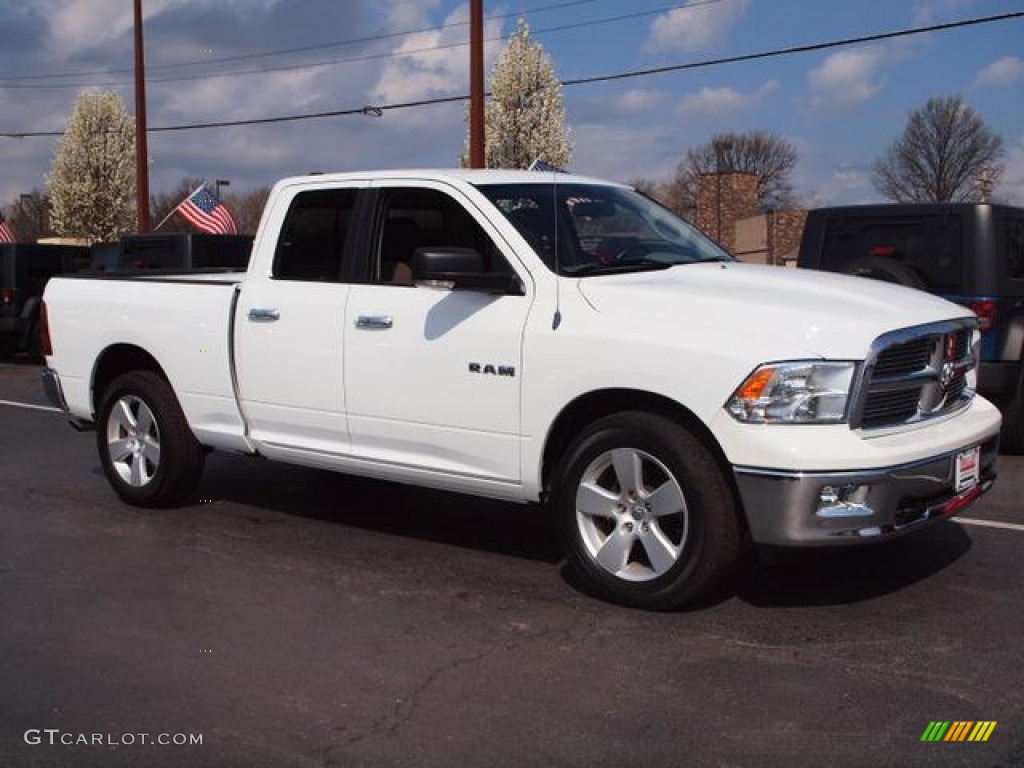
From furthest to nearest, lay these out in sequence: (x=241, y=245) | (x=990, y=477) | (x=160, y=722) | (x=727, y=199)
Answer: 1. (x=727, y=199)
2. (x=241, y=245)
3. (x=990, y=477)
4. (x=160, y=722)

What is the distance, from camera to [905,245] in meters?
8.23

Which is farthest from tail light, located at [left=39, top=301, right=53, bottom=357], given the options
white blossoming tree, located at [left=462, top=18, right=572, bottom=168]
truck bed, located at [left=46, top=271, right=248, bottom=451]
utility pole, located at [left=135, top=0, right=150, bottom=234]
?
white blossoming tree, located at [left=462, top=18, right=572, bottom=168]

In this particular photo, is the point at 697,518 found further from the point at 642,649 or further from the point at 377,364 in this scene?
the point at 377,364

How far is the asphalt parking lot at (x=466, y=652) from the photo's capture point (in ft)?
11.2

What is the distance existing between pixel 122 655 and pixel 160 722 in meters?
0.70

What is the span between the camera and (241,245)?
1491cm

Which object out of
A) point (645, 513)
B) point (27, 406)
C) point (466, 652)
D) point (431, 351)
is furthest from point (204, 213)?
point (466, 652)

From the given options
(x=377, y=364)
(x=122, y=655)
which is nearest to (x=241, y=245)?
(x=377, y=364)

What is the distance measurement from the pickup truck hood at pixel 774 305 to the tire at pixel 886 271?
10.1ft

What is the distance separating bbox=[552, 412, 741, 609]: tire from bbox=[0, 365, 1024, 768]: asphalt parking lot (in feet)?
0.51

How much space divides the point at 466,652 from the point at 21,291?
16.1 meters

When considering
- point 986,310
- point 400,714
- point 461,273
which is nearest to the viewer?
point 400,714

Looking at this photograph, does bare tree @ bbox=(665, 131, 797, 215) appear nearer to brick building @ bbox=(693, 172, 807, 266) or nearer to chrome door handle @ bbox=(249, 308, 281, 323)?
brick building @ bbox=(693, 172, 807, 266)

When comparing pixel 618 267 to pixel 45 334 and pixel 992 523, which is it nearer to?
pixel 992 523
